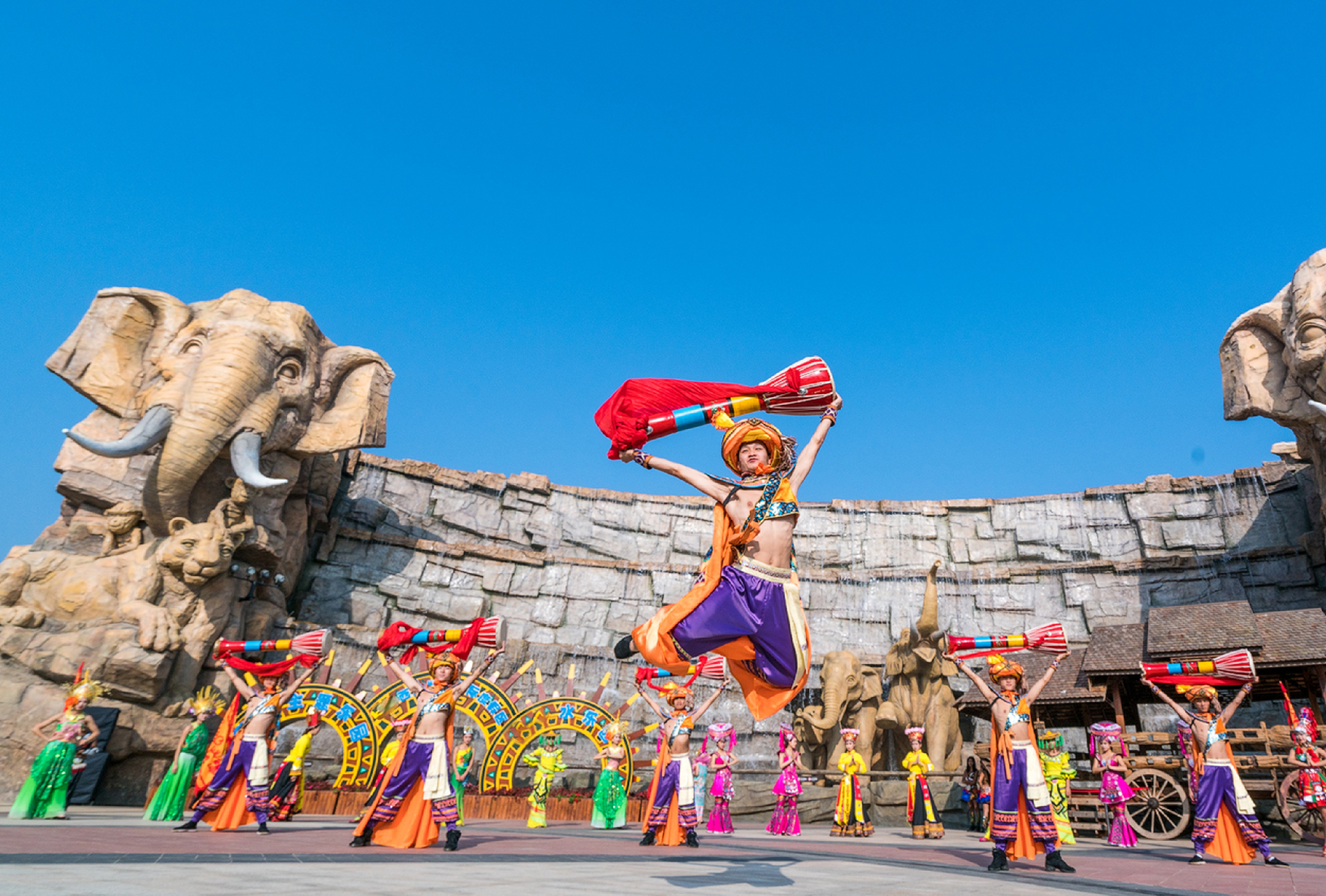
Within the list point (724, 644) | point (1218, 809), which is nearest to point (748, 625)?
point (724, 644)

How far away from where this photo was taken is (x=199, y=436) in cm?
1129

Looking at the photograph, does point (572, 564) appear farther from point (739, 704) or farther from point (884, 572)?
point (884, 572)

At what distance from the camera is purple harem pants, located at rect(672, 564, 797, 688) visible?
3.87 meters

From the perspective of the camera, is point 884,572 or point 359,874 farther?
point 884,572

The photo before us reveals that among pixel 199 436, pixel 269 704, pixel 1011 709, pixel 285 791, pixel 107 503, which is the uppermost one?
pixel 199 436

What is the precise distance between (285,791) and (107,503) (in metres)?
6.08

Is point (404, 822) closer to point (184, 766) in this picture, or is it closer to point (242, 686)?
point (242, 686)

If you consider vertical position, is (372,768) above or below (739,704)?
below

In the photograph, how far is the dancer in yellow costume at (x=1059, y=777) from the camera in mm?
10430

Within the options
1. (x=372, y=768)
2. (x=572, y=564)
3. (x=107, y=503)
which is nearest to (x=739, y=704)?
(x=572, y=564)

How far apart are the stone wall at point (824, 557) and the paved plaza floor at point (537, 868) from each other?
26.0 ft

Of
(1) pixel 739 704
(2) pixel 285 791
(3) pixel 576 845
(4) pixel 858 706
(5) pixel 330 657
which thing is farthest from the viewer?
(1) pixel 739 704

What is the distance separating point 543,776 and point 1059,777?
7108 millimetres

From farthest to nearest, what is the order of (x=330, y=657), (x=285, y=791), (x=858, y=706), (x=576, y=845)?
(x=858, y=706) < (x=330, y=657) < (x=285, y=791) < (x=576, y=845)
